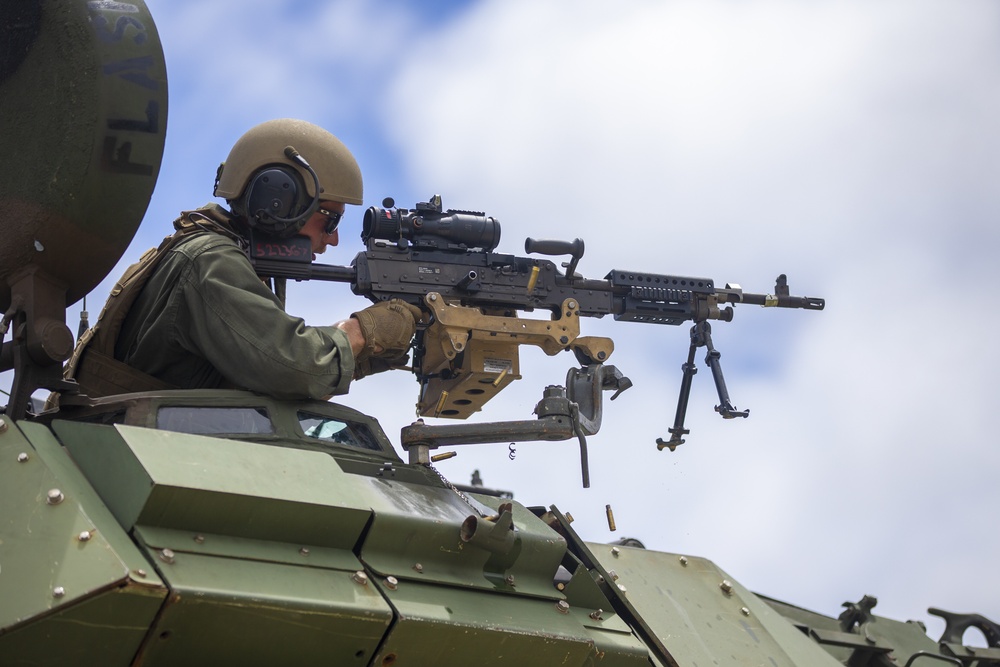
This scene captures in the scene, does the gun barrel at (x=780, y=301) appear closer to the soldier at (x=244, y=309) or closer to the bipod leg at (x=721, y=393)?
the bipod leg at (x=721, y=393)

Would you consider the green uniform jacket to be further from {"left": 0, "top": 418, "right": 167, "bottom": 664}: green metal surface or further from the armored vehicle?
{"left": 0, "top": 418, "right": 167, "bottom": 664}: green metal surface

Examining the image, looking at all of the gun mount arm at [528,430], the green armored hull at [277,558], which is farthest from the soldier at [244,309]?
the gun mount arm at [528,430]

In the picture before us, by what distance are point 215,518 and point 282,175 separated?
2.50m

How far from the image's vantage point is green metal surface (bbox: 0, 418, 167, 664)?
4281 mm

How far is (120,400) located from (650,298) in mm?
4730

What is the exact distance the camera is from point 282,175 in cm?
689

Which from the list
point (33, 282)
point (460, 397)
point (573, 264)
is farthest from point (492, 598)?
point (573, 264)

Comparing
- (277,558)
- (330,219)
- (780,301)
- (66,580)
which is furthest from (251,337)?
(780,301)

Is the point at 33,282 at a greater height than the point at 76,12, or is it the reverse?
the point at 76,12

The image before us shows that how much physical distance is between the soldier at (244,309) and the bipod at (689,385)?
277 centimetres

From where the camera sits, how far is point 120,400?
5797 millimetres

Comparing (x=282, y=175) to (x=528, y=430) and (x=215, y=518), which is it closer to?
(x=528, y=430)

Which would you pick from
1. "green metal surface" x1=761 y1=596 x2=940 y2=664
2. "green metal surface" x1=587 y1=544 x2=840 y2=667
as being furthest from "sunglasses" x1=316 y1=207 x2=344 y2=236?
"green metal surface" x1=761 y1=596 x2=940 y2=664

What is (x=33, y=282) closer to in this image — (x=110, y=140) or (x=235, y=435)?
(x=110, y=140)
